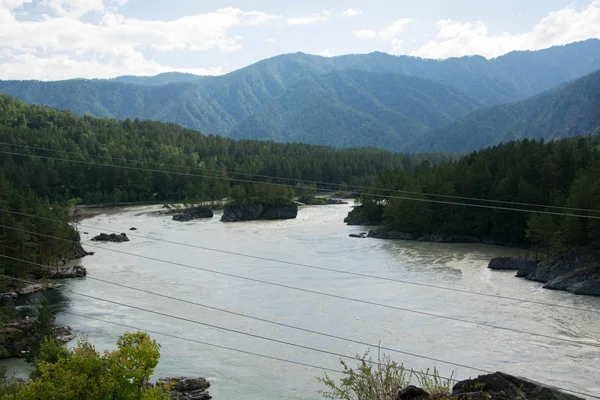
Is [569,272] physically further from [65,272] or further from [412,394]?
[65,272]

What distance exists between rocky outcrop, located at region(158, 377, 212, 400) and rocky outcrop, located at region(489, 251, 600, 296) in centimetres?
2430

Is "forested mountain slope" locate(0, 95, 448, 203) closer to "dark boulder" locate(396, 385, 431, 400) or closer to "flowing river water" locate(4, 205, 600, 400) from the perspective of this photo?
"flowing river water" locate(4, 205, 600, 400)

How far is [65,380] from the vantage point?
38.9 ft

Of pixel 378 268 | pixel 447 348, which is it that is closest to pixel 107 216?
pixel 378 268

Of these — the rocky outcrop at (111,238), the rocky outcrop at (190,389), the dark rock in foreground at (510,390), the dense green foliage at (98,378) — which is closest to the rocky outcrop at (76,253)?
the rocky outcrop at (111,238)

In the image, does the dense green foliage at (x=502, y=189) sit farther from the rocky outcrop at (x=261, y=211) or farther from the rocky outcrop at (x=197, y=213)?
the rocky outcrop at (x=197, y=213)

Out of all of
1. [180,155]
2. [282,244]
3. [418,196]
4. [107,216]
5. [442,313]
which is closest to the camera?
[442,313]

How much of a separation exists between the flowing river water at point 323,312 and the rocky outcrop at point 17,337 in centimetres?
124

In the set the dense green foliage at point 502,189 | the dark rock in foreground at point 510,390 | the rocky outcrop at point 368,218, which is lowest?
the rocky outcrop at point 368,218

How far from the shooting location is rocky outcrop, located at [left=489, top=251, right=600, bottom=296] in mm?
35875

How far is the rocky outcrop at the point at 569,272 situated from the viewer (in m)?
35.9

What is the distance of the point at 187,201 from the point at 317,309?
53.7 m

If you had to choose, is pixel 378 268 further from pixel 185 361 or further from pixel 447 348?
pixel 185 361

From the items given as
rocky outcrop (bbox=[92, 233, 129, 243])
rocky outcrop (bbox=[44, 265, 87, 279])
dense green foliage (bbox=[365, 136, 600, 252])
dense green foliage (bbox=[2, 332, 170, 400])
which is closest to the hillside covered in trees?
rocky outcrop (bbox=[92, 233, 129, 243])
